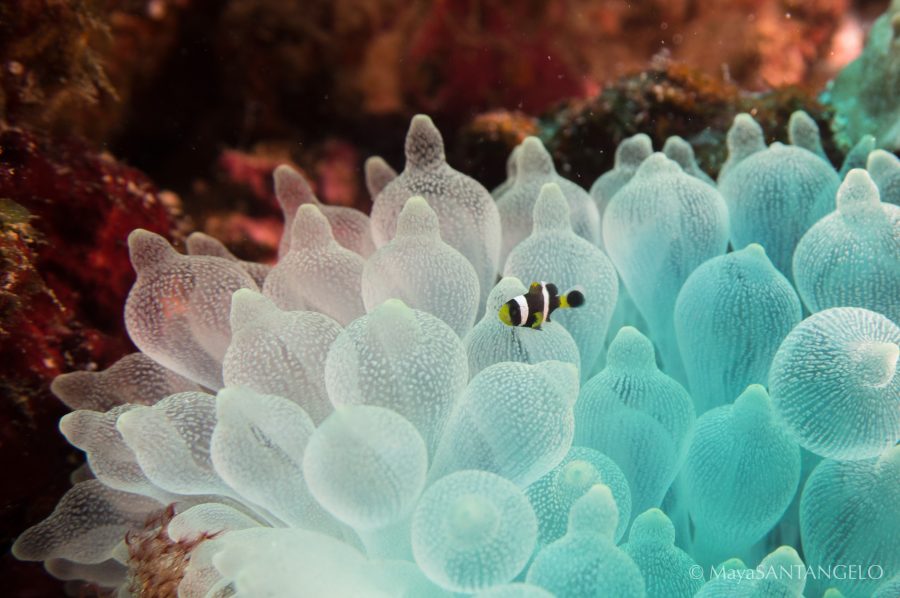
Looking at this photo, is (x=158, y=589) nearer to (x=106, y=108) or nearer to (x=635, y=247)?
(x=635, y=247)

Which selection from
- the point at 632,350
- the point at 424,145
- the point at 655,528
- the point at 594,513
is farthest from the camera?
the point at 424,145

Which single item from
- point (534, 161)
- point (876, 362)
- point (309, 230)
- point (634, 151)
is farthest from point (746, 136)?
point (309, 230)

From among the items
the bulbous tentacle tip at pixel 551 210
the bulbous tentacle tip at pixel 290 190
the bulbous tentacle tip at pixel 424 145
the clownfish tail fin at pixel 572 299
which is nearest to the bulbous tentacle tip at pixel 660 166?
the bulbous tentacle tip at pixel 551 210

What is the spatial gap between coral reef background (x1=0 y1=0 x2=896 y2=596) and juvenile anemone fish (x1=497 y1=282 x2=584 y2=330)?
4.12 feet

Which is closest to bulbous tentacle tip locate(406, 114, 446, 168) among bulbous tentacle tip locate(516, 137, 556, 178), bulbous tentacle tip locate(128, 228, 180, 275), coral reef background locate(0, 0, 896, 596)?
bulbous tentacle tip locate(516, 137, 556, 178)

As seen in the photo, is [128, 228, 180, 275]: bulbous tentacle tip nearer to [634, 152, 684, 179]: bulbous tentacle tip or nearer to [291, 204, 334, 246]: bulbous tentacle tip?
[291, 204, 334, 246]: bulbous tentacle tip

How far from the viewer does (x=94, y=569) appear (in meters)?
1.90

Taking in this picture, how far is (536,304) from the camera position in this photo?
1.53 meters

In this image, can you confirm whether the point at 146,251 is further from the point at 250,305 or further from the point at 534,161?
the point at 534,161

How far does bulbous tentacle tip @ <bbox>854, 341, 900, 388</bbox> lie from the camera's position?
1.14 metres

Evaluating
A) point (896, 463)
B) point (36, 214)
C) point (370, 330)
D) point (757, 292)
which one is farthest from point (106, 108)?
point (896, 463)

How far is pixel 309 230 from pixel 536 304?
634mm

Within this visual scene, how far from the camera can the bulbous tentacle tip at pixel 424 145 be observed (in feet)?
6.37

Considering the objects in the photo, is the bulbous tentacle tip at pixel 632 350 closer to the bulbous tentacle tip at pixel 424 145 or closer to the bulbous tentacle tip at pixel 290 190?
the bulbous tentacle tip at pixel 424 145
